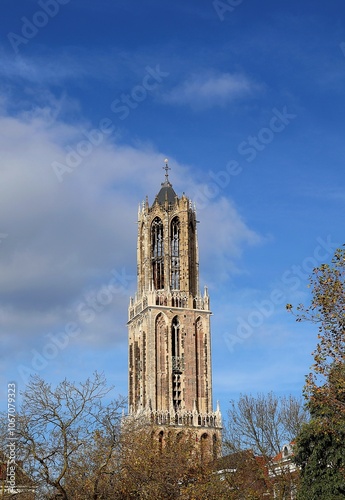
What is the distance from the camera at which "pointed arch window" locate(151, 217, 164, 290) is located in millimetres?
97125

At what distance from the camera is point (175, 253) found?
97562mm

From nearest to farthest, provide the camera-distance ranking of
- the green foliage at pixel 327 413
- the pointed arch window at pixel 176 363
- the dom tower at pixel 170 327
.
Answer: the green foliage at pixel 327 413, the dom tower at pixel 170 327, the pointed arch window at pixel 176 363

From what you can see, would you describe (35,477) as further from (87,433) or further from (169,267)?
(169,267)

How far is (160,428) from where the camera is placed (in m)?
87.0

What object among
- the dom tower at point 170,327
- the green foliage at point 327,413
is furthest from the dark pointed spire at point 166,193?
the green foliage at point 327,413

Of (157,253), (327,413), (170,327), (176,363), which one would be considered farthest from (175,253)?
(327,413)

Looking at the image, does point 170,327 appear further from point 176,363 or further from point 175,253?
point 175,253

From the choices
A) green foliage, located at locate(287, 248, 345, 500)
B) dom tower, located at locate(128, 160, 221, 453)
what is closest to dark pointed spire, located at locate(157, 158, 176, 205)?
dom tower, located at locate(128, 160, 221, 453)

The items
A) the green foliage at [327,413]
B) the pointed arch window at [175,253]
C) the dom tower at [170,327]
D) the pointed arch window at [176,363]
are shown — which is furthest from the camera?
the pointed arch window at [175,253]

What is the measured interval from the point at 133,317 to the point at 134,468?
6021cm

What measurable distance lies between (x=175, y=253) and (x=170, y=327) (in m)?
8.86

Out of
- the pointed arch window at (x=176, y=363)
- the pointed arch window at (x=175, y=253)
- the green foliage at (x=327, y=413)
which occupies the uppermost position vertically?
the pointed arch window at (x=175, y=253)

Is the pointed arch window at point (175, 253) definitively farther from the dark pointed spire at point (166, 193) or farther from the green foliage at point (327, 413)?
the green foliage at point (327, 413)

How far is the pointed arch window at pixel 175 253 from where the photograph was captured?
96438 mm
